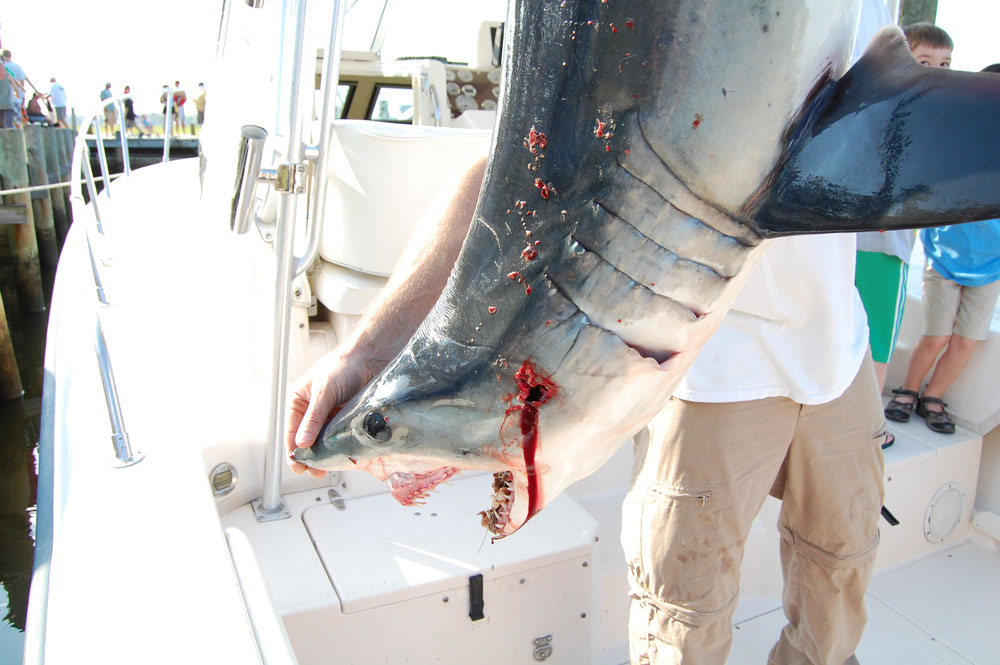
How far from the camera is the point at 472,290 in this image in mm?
756

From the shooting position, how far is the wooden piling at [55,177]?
45.7 ft

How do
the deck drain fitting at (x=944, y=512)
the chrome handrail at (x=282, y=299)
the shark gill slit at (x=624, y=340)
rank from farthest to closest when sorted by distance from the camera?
the deck drain fitting at (x=944, y=512) → the chrome handrail at (x=282, y=299) → the shark gill slit at (x=624, y=340)

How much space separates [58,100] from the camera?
653 inches

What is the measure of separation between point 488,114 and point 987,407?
Answer: 319cm

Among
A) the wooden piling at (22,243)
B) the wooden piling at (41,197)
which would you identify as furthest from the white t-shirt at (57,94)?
the wooden piling at (22,243)

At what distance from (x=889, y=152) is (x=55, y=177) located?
16.5 metres

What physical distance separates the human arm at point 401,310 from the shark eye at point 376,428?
0.20 meters

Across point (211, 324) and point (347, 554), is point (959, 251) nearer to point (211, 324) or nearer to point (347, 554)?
point (347, 554)

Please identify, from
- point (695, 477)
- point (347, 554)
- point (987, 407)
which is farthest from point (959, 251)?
point (347, 554)

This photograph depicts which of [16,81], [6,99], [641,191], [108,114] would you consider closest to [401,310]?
[641,191]

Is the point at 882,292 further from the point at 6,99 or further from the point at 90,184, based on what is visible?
the point at 6,99

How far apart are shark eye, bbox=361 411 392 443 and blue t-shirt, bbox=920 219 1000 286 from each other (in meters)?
2.71

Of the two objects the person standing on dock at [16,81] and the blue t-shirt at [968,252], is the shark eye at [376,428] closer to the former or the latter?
the blue t-shirt at [968,252]

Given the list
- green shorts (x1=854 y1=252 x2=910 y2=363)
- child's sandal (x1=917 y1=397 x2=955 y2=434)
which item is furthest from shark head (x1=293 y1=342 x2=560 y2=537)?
child's sandal (x1=917 y1=397 x2=955 y2=434)
